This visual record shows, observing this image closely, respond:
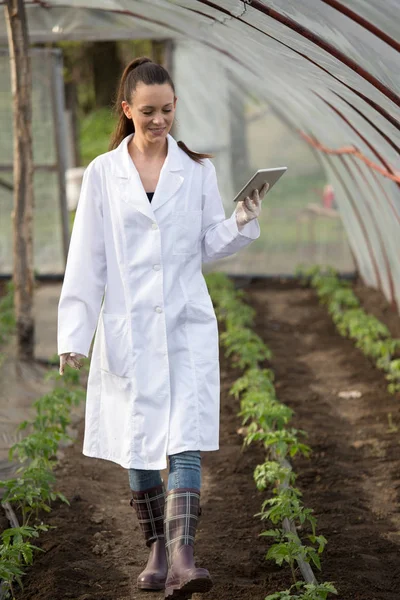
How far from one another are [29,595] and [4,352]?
4329 mm

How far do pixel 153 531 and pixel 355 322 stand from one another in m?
4.46

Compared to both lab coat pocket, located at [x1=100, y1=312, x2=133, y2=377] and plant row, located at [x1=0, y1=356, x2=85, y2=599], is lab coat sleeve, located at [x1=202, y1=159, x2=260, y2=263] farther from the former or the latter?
plant row, located at [x1=0, y1=356, x2=85, y2=599]

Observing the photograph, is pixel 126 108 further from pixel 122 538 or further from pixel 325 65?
pixel 122 538

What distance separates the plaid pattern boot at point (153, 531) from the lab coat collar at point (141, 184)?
981 millimetres

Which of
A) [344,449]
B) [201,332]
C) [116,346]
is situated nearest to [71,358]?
[116,346]

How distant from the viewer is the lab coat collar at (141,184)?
349cm

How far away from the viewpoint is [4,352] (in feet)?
25.7

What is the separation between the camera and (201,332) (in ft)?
11.5

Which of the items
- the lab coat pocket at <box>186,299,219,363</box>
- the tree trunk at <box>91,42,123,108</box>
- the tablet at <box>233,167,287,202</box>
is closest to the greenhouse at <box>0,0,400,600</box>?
the lab coat pocket at <box>186,299,219,363</box>

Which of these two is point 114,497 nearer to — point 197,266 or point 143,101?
point 197,266

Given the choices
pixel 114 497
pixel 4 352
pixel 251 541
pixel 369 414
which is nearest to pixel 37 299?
pixel 4 352

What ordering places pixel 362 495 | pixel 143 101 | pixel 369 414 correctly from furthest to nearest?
pixel 369 414 < pixel 362 495 < pixel 143 101

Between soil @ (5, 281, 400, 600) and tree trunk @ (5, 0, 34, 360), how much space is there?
147 centimetres

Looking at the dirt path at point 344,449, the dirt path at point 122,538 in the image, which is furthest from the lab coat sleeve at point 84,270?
the dirt path at point 344,449
